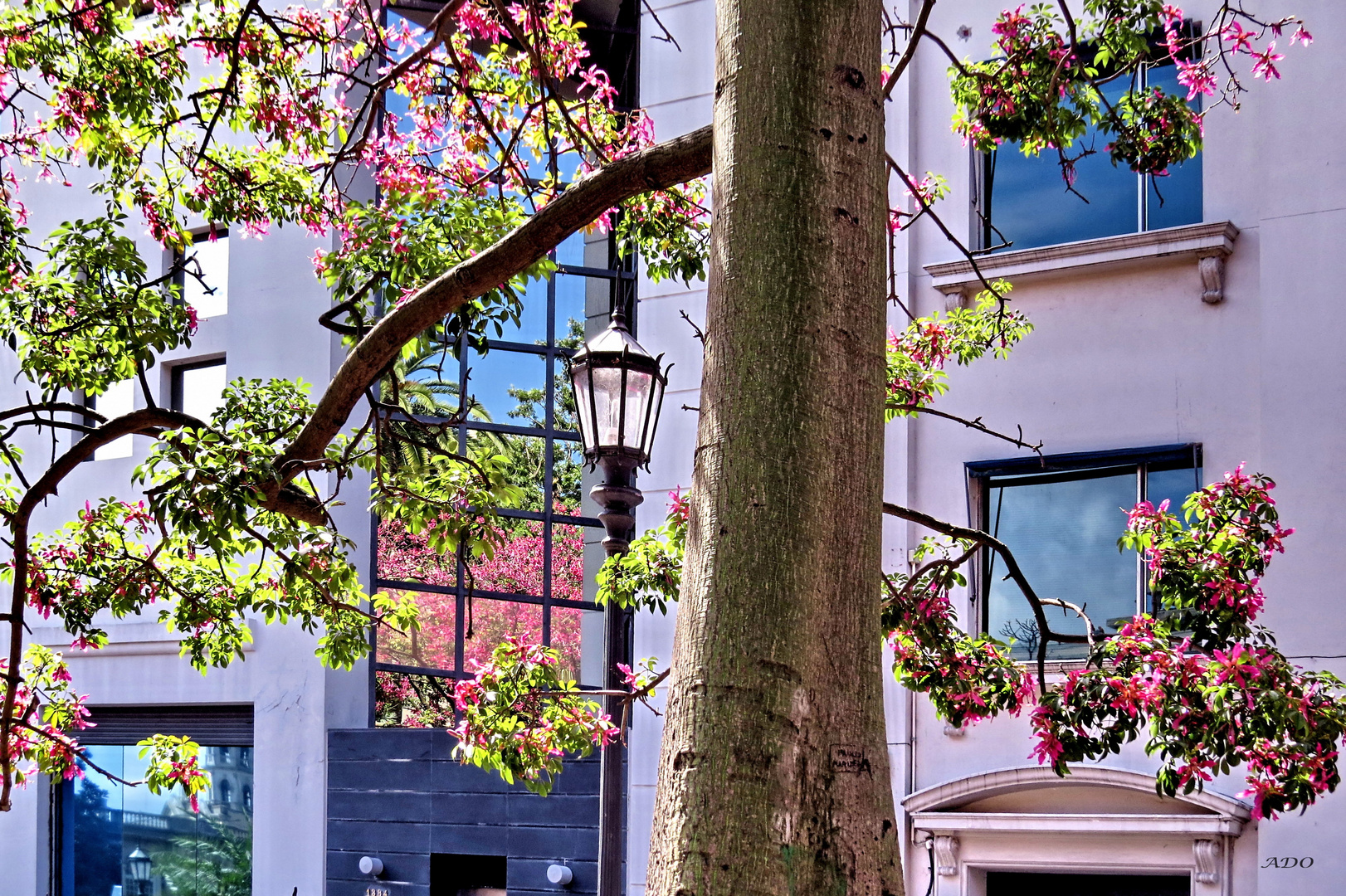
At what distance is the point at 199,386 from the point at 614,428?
31.2 feet

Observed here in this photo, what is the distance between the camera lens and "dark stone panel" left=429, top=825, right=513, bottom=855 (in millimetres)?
12852

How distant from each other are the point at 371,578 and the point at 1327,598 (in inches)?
338

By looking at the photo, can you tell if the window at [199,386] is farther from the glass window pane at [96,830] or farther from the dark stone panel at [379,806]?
the dark stone panel at [379,806]

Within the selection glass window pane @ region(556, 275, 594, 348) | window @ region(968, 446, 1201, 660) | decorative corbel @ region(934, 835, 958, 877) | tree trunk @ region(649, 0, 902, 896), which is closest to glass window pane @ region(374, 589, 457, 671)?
glass window pane @ region(556, 275, 594, 348)

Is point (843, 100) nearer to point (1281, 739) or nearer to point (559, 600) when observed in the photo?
point (1281, 739)

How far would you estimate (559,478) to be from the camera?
14898 millimetres

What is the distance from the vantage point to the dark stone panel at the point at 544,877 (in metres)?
12.5

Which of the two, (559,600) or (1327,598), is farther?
(559,600)

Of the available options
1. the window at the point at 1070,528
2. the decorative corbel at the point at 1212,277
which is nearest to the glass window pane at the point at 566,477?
the window at the point at 1070,528

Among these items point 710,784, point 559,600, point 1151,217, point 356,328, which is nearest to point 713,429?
point 710,784

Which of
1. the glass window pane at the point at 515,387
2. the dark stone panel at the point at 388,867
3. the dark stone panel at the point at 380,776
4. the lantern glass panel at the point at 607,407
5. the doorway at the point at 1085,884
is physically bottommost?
the dark stone panel at the point at 388,867

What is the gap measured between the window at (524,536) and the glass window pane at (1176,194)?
5.33 m

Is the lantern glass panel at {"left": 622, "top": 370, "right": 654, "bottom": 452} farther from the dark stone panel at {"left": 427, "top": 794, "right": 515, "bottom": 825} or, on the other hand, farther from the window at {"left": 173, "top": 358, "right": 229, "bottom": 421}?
the window at {"left": 173, "top": 358, "right": 229, "bottom": 421}

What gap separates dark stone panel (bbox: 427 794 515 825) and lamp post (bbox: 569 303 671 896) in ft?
19.0
